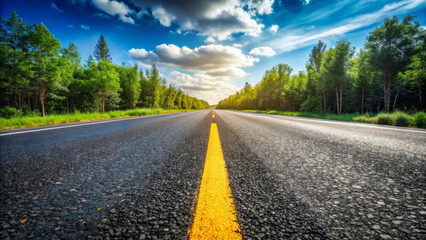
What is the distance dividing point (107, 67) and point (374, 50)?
41.3m

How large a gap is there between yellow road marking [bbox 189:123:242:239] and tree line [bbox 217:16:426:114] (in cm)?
1724

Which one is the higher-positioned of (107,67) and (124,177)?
(107,67)

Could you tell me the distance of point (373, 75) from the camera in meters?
22.4

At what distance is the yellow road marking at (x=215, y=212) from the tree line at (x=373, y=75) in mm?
17239

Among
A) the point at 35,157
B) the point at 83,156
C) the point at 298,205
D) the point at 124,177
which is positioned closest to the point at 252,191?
the point at 298,205

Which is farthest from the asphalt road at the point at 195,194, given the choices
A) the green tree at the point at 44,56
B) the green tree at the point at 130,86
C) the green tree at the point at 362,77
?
the green tree at the point at 130,86

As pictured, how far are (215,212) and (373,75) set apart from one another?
107 ft

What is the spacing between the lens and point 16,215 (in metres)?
0.78

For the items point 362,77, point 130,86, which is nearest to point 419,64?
point 362,77

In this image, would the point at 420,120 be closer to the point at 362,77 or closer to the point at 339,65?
the point at 339,65

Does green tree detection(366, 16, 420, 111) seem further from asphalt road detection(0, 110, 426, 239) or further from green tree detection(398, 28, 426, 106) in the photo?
asphalt road detection(0, 110, 426, 239)

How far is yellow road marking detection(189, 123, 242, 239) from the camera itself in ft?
2.18

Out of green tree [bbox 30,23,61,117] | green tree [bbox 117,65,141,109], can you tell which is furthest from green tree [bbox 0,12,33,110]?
green tree [bbox 117,65,141,109]

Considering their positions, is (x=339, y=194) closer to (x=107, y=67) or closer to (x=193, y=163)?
(x=193, y=163)
